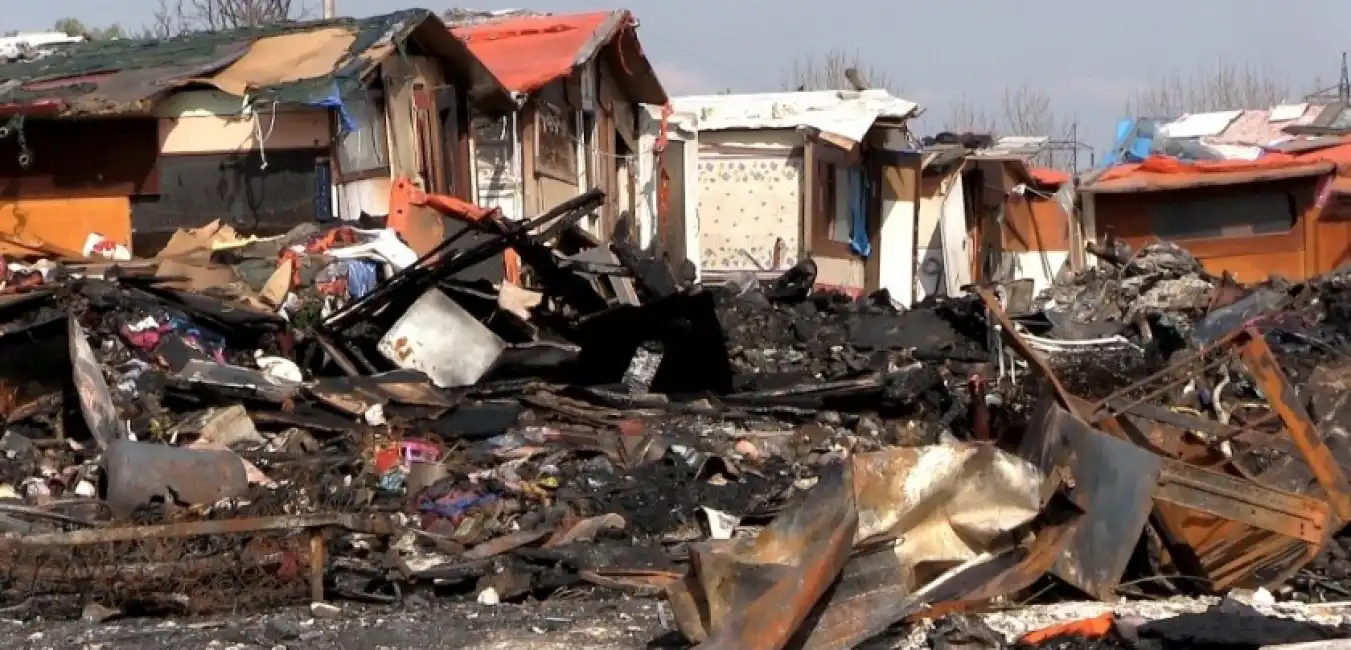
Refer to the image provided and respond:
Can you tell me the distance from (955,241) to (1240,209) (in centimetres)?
453

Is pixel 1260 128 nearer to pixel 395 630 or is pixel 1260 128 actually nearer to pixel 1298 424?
pixel 1298 424

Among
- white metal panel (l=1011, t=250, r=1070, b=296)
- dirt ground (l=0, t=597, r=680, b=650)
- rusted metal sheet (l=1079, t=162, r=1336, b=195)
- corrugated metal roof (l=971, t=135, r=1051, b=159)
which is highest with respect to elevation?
corrugated metal roof (l=971, t=135, r=1051, b=159)

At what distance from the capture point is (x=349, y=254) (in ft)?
40.9

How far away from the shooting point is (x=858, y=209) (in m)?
22.2

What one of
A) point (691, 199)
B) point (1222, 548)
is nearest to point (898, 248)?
point (691, 199)

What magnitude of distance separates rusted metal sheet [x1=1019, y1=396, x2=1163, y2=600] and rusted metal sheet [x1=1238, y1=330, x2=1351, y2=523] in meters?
0.69

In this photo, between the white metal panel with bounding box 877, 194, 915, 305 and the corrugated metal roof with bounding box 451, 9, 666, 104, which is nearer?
the corrugated metal roof with bounding box 451, 9, 666, 104

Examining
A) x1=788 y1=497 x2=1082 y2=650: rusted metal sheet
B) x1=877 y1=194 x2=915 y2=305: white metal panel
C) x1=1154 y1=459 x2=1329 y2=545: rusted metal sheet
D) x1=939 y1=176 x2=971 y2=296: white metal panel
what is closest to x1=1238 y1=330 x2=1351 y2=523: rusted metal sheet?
x1=1154 y1=459 x2=1329 y2=545: rusted metal sheet

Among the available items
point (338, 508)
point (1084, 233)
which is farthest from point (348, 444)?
point (1084, 233)

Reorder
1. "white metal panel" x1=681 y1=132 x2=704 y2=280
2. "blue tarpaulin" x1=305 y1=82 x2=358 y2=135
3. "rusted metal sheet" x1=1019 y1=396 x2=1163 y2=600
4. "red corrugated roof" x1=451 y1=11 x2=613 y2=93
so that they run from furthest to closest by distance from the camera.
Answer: "white metal panel" x1=681 y1=132 x2=704 y2=280
"red corrugated roof" x1=451 y1=11 x2=613 y2=93
"blue tarpaulin" x1=305 y1=82 x2=358 y2=135
"rusted metal sheet" x1=1019 y1=396 x2=1163 y2=600

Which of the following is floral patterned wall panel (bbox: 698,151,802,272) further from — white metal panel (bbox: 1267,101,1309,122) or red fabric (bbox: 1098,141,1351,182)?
white metal panel (bbox: 1267,101,1309,122)

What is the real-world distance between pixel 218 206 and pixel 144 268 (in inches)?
74.1

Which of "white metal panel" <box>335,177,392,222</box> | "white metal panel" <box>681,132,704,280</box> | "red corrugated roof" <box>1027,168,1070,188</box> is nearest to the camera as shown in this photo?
"white metal panel" <box>335,177,392,222</box>

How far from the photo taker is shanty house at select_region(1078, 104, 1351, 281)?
20.5m
